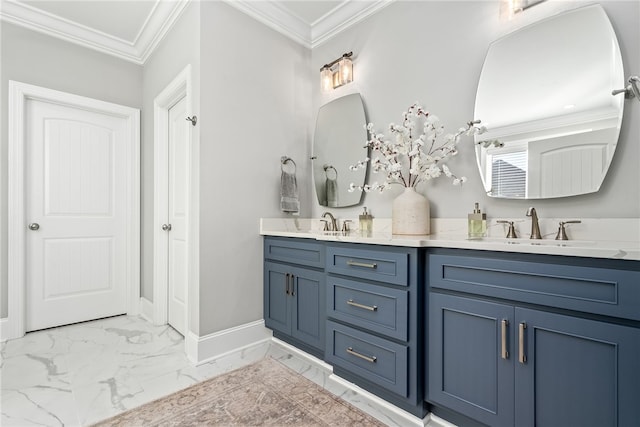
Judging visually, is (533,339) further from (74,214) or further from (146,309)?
(74,214)

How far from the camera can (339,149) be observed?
2.59 m

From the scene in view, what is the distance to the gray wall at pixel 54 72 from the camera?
98.3 inches

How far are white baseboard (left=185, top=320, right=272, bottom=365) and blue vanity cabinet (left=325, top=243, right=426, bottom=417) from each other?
0.76 meters

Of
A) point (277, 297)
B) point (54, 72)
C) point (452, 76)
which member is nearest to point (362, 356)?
point (277, 297)

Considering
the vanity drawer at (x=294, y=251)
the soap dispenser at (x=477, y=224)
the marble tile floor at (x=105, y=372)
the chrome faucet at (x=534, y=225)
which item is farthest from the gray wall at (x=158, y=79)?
the chrome faucet at (x=534, y=225)

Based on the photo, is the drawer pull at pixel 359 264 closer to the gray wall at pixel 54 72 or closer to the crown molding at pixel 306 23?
the crown molding at pixel 306 23

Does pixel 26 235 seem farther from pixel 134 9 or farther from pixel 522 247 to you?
pixel 522 247

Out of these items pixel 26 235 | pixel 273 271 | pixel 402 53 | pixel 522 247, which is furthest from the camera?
pixel 26 235

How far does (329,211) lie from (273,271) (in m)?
0.71

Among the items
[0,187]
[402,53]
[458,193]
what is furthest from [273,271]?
[0,187]

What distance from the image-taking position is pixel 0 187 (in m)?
2.48

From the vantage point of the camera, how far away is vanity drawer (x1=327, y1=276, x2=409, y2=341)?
151 centimetres

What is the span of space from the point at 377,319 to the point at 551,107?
1.40m

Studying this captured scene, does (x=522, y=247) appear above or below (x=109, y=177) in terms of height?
below
